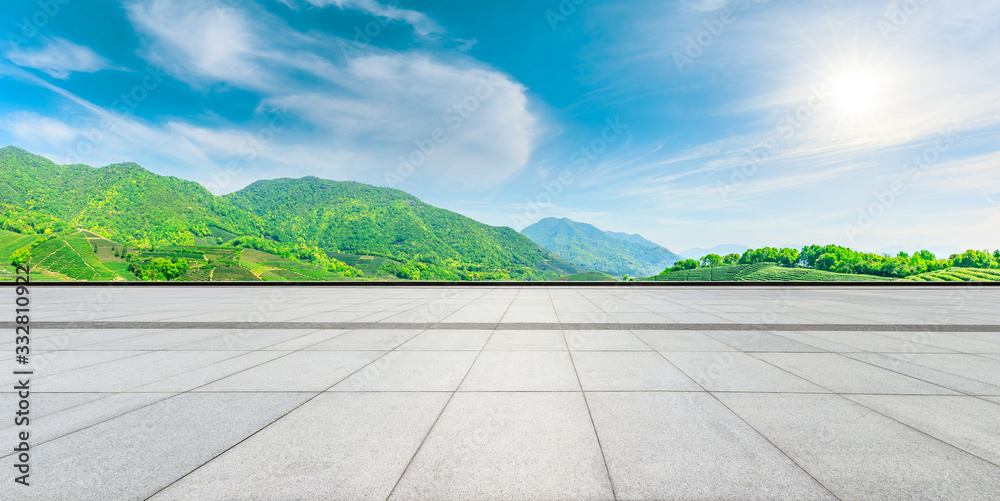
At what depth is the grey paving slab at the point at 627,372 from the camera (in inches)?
178

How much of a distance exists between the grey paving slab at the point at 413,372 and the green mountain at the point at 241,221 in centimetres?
8107

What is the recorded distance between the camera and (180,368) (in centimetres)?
525

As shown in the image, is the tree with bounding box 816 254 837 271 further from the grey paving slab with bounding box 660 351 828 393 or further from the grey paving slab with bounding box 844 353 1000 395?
the grey paving slab with bounding box 660 351 828 393

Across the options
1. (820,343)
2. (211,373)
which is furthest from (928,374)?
(211,373)

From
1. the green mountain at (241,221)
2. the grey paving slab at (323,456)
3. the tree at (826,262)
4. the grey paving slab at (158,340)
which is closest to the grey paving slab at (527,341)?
Result: the grey paving slab at (323,456)

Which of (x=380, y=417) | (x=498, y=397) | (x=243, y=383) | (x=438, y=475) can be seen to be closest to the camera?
(x=438, y=475)

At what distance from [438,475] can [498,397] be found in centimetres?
158

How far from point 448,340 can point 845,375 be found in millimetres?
6248

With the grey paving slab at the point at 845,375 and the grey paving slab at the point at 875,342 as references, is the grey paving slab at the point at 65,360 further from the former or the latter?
the grey paving slab at the point at 875,342

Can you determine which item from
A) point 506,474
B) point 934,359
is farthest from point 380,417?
point 934,359

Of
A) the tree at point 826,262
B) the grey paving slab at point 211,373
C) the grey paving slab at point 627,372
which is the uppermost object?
the tree at point 826,262

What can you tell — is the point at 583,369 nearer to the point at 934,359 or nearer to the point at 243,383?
the point at 243,383

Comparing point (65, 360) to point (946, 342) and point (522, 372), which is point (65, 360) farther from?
point (946, 342)

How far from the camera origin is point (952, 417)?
11.9 feet
